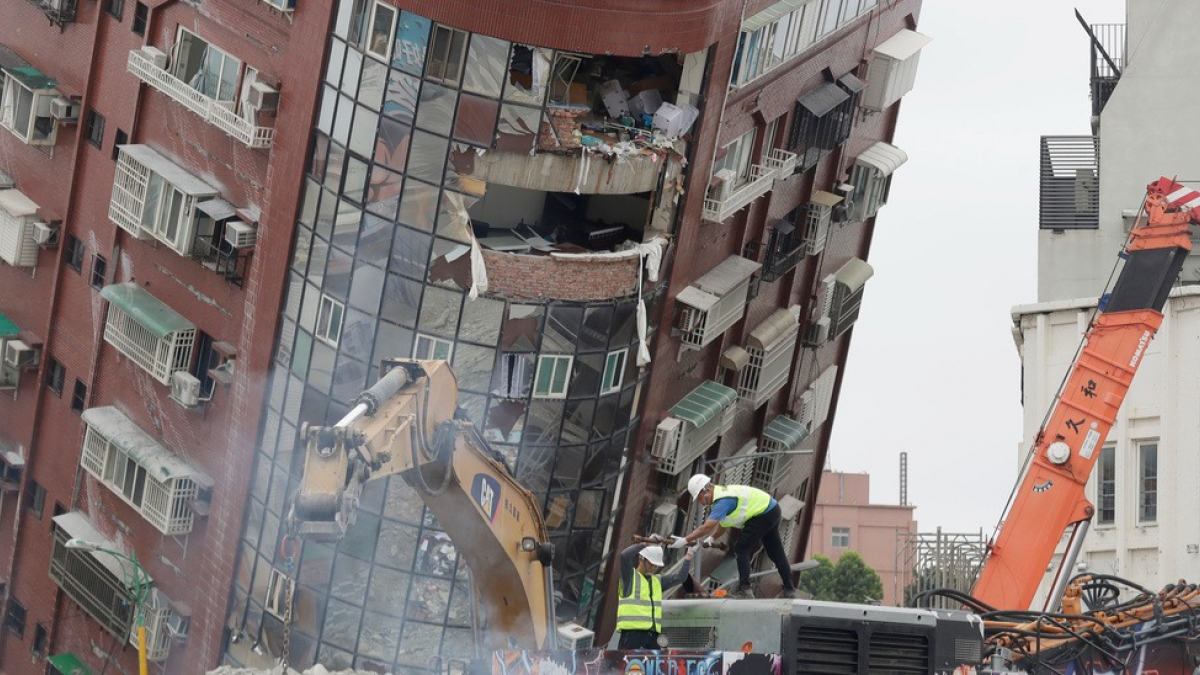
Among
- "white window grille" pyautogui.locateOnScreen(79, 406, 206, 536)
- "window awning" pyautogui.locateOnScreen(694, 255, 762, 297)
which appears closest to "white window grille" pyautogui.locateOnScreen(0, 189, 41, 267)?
"white window grille" pyautogui.locateOnScreen(79, 406, 206, 536)

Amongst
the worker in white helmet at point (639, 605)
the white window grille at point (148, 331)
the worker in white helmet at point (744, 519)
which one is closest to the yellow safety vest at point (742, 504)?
the worker in white helmet at point (744, 519)

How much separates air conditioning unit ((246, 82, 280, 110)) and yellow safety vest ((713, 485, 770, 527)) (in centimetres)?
1533

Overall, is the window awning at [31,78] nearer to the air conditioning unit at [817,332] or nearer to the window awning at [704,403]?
the window awning at [704,403]

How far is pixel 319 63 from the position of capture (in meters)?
54.8

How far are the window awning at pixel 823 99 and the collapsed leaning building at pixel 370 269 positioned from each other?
0.32 ft

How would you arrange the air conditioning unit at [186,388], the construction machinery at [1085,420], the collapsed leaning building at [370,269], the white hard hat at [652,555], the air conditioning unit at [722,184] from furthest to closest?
the air conditioning unit at [186,388]
the air conditioning unit at [722,184]
the collapsed leaning building at [370,269]
the construction machinery at [1085,420]
the white hard hat at [652,555]

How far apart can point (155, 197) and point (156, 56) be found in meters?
3.00

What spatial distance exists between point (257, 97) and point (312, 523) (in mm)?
20019

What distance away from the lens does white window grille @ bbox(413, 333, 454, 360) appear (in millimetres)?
55844

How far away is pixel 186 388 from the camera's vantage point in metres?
59.4

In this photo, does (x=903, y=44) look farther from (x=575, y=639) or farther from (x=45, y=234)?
(x=575, y=639)

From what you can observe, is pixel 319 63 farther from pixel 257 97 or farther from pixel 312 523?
pixel 312 523

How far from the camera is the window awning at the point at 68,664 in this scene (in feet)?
213

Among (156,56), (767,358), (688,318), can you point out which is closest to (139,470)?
(156,56)
